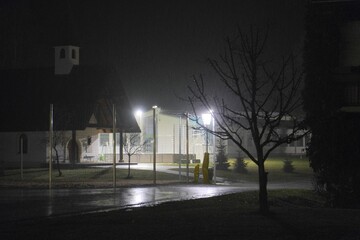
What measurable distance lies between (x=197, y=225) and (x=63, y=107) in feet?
130

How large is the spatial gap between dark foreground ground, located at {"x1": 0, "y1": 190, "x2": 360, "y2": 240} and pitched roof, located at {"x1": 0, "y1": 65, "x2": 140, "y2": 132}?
3521 cm

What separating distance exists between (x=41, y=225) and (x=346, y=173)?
11376mm

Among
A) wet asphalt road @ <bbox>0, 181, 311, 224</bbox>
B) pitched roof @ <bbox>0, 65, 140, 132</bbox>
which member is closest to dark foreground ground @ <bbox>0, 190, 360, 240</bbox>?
wet asphalt road @ <bbox>0, 181, 311, 224</bbox>

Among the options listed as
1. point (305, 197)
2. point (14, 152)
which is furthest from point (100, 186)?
point (14, 152)

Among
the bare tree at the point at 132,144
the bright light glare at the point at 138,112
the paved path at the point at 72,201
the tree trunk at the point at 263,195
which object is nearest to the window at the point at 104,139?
the bare tree at the point at 132,144

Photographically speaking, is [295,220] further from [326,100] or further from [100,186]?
[100,186]

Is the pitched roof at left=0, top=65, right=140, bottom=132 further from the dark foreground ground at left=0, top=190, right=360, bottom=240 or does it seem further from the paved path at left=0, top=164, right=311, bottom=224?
the dark foreground ground at left=0, top=190, right=360, bottom=240

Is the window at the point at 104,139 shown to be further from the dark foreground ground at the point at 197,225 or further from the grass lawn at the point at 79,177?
the dark foreground ground at the point at 197,225

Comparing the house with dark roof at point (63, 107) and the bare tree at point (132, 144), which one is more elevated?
the house with dark roof at point (63, 107)

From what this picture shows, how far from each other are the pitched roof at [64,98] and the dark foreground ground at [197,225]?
35.2m

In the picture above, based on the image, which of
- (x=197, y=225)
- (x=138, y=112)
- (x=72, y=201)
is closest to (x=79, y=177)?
(x=72, y=201)

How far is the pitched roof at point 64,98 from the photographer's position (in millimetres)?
52719

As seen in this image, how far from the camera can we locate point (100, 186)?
98.4 feet

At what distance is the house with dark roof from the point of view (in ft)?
169
